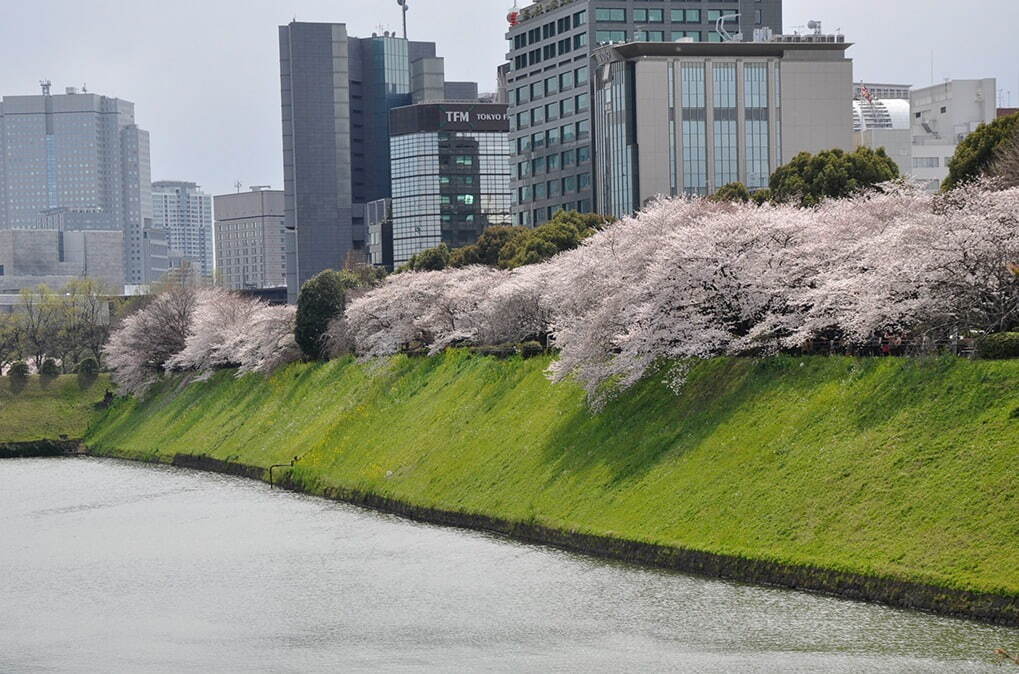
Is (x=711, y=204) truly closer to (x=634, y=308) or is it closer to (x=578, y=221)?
(x=634, y=308)

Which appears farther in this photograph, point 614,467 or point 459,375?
point 459,375

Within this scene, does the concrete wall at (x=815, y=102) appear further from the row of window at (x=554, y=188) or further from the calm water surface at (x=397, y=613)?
the calm water surface at (x=397, y=613)

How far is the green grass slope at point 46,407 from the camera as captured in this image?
102000mm

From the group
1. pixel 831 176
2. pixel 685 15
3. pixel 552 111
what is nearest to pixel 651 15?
pixel 685 15

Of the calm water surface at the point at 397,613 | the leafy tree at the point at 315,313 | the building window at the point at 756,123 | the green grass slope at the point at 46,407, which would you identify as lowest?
the green grass slope at the point at 46,407

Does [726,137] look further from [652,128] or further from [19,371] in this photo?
[19,371]

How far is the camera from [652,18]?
131 m

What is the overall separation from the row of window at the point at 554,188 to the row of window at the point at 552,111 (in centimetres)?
604

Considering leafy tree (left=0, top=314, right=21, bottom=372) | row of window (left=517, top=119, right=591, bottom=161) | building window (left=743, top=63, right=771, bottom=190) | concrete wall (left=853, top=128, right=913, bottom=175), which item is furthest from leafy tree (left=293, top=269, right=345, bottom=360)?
concrete wall (left=853, top=128, right=913, bottom=175)

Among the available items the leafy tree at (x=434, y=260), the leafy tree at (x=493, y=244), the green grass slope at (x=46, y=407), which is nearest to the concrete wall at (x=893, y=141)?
the leafy tree at (x=493, y=244)

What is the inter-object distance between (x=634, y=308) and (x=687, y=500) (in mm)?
10788

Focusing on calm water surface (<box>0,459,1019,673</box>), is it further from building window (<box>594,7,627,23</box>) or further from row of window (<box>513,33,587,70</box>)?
building window (<box>594,7,627,23</box>)

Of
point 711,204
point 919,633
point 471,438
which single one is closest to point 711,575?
point 919,633

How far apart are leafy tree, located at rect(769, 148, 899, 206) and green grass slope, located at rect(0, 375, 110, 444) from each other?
185 ft
